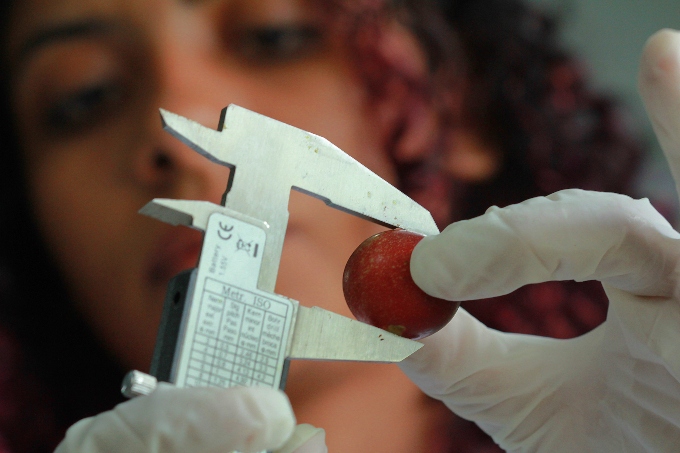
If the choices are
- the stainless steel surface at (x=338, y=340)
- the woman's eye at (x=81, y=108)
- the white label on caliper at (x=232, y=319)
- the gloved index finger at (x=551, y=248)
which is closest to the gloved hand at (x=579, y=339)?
the gloved index finger at (x=551, y=248)

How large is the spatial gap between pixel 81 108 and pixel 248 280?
3.32 feet

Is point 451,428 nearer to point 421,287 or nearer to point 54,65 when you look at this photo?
point 421,287

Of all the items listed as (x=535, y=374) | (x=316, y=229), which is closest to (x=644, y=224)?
(x=535, y=374)

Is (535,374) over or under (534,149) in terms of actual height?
under

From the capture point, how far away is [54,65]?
1.63 meters

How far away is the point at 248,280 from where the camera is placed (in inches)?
33.9

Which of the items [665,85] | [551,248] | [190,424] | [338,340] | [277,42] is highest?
[277,42]

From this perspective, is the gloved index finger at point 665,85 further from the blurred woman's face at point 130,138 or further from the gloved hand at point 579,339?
the blurred woman's face at point 130,138

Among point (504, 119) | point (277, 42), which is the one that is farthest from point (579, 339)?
point (277, 42)

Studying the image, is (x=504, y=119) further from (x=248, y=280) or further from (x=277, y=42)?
(x=248, y=280)

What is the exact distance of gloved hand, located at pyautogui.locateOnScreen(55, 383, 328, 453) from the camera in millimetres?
784

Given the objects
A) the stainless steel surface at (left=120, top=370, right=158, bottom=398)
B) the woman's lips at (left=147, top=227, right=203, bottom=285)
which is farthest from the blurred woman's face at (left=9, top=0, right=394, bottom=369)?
the stainless steel surface at (left=120, top=370, right=158, bottom=398)

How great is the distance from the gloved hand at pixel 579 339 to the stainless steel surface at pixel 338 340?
11cm

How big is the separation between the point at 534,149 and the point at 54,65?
1.46m
